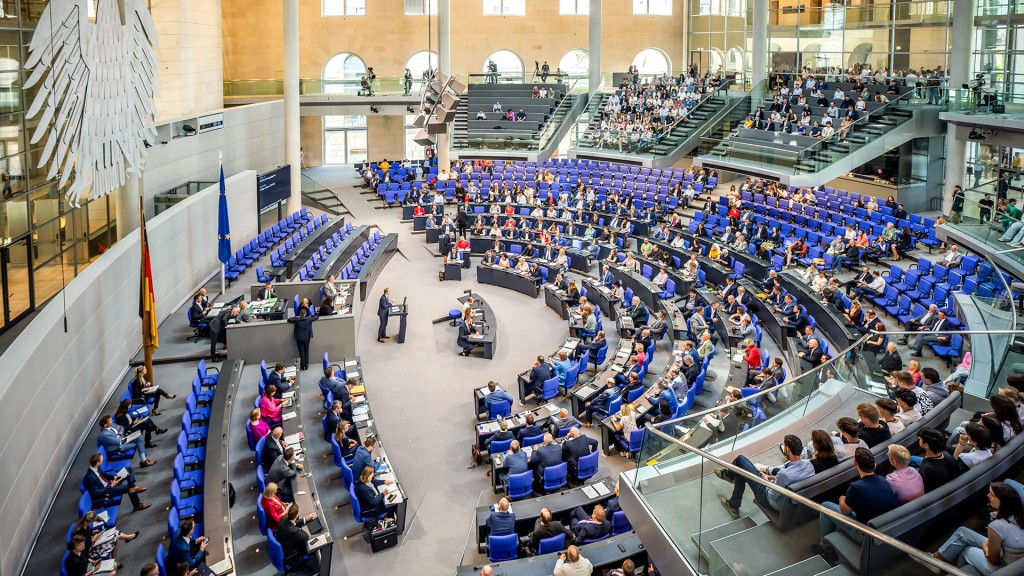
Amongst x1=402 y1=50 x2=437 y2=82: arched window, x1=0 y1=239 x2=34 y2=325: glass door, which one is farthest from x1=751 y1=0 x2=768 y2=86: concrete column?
x1=0 y1=239 x2=34 y2=325: glass door

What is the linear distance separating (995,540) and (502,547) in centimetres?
608

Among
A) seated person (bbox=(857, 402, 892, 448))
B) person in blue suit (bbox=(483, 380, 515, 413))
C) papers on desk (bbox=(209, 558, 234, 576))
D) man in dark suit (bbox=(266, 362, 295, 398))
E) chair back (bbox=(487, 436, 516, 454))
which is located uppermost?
seated person (bbox=(857, 402, 892, 448))

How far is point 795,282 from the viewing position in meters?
20.5

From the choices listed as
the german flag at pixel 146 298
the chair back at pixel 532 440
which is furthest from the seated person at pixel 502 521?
the german flag at pixel 146 298

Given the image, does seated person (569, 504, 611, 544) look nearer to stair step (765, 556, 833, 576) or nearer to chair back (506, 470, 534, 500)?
chair back (506, 470, 534, 500)

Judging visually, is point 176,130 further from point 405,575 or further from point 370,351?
point 405,575

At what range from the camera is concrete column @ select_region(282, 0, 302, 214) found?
2895cm

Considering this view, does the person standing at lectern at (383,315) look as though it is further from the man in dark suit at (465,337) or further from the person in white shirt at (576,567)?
the person in white shirt at (576,567)

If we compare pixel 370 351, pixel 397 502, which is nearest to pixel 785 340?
pixel 370 351

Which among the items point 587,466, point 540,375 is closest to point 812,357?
point 540,375

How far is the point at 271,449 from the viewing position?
12164 millimetres

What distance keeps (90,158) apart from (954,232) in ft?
60.8

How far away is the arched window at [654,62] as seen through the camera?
4569 cm

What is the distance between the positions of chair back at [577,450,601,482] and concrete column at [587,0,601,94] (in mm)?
29823
